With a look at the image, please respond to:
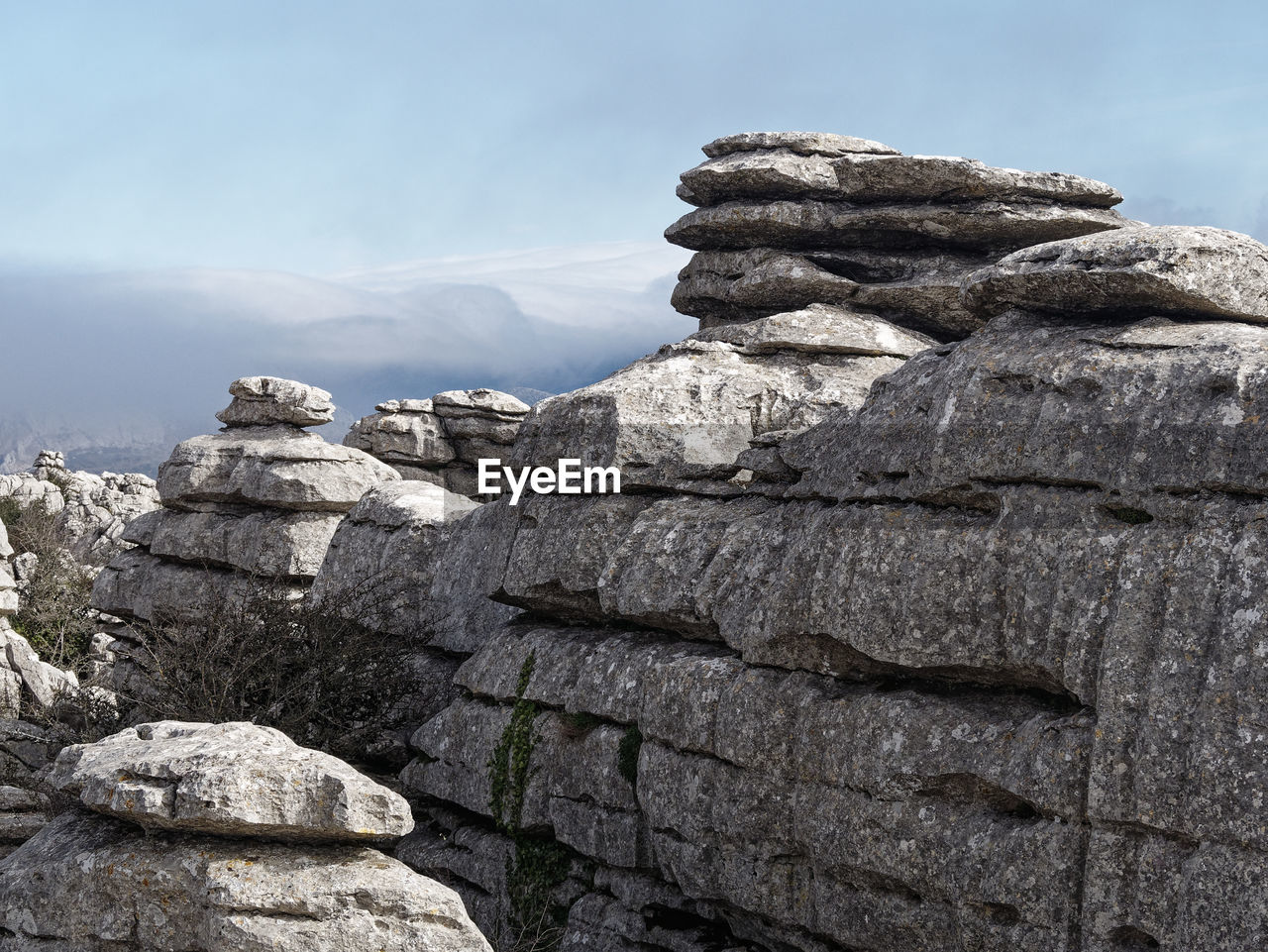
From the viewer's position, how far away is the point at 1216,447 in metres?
10.1

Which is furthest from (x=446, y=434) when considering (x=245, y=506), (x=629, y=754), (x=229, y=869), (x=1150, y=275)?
(x=229, y=869)

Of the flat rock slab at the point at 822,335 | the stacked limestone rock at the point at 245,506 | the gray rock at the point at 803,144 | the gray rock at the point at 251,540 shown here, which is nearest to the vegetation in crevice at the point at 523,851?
the flat rock slab at the point at 822,335

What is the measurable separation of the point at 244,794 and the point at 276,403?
21982 mm

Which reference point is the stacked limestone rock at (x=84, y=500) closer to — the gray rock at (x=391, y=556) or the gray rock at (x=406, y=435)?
the gray rock at (x=406, y=435)

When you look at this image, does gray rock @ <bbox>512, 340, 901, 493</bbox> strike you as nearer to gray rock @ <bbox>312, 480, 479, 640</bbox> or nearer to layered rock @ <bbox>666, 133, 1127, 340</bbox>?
layered rock @ <bbox>666, 133, 1127, 340</bbox>

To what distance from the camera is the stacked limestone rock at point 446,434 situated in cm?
3547

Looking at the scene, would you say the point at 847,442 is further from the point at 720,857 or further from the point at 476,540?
the point at 476,540

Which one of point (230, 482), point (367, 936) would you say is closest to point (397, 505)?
point (230, 482)

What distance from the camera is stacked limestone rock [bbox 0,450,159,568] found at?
2021 inches

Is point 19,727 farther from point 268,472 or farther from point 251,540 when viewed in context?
point 268,472

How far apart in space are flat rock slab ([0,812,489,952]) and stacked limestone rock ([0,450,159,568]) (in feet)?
133

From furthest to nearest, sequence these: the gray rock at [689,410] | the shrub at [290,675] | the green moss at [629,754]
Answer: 1. the shrub at [290,675]
2. the gray rock at [689,410]
3. the green moss at [629,754]

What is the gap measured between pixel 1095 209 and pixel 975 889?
12.2 meters

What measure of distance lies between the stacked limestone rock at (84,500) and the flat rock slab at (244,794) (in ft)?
134
